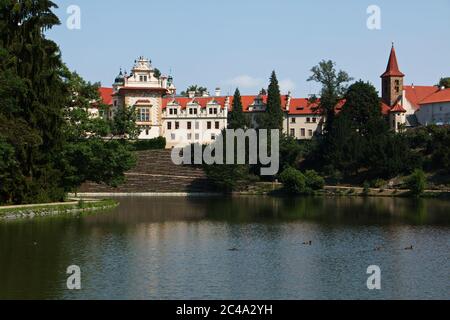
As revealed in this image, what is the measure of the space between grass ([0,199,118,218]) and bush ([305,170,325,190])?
27.1m

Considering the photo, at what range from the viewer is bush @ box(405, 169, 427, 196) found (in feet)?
243

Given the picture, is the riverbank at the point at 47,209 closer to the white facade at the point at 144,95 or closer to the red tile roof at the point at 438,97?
the white facade at the point at 144,95

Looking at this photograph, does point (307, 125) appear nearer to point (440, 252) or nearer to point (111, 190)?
point (111, 190)

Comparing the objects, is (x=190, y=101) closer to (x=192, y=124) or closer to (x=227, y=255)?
(x=192, y=124)

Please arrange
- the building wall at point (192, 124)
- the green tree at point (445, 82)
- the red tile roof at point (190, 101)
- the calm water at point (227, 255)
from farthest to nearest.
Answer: the green tree at point (445, 82) < the red tile roof at point (190, 101) < the building wall at point (192, 124) < the calm water at point (227, 255)

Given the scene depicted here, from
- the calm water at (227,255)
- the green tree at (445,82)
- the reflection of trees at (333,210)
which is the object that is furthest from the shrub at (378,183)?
the green tree at (445,82)

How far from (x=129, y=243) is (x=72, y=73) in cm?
2361

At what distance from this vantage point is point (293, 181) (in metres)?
78.3

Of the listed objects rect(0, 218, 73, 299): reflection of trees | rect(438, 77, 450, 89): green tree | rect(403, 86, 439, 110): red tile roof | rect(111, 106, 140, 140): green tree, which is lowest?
rect(0, 218, 73, 299): reflection of trees

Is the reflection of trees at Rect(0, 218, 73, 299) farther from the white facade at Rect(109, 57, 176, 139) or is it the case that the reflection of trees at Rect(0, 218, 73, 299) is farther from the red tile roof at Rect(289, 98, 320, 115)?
the red tile roof at Rect(289, 98, 320, 115)

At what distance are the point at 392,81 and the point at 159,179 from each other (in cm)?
3708

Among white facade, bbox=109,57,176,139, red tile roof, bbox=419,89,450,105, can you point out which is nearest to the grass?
white facade, bbox=109,57,176,139

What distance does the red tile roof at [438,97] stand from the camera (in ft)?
315

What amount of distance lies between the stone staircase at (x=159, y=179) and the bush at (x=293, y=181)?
26.8 ft
